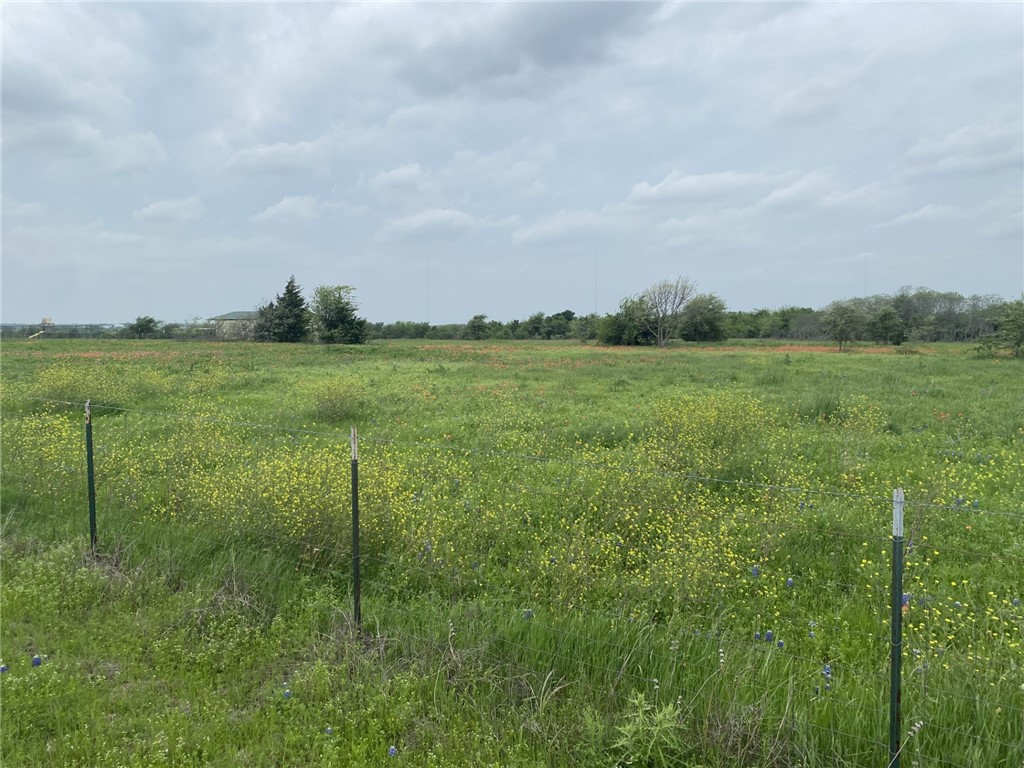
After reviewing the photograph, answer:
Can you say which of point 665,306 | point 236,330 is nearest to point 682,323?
point 665,306

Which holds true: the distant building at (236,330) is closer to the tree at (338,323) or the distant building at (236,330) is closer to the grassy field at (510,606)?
the tree at (338,323)

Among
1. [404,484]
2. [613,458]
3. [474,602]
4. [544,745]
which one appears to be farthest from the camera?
[613,458]

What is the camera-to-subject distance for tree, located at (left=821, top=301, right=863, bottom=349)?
164 feet

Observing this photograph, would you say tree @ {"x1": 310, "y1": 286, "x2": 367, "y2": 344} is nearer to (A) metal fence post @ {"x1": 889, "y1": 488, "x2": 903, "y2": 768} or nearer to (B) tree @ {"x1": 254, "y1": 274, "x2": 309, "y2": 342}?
(B) tree @ {"x1": 254, "y1": 274, "x2": 309, "y2": 342}

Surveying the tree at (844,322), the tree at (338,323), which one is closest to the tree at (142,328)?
the tree at (338,323)

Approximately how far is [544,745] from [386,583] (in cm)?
207

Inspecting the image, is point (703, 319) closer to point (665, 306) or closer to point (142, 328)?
point (665, 306)

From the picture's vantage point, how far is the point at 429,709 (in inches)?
128

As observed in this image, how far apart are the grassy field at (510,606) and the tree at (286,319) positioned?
5379 centimetres

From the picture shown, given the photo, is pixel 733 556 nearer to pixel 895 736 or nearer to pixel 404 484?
pixel 895 736

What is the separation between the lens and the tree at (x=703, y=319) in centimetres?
6519

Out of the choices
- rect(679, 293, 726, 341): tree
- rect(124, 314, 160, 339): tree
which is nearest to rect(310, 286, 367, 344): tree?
rect(124, 314, 160, 339): tree

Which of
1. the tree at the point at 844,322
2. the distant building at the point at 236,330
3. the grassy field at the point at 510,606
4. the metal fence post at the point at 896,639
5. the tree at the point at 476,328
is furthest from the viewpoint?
the tree at the point at 476,328

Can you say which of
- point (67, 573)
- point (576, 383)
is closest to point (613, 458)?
point (67, 573)
